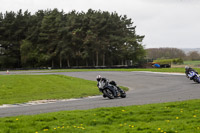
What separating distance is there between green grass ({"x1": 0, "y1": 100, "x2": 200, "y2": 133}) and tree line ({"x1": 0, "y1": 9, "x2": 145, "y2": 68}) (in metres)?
67.4

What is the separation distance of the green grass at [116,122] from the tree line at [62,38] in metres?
67.4

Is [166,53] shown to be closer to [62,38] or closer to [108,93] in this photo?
[62,38]

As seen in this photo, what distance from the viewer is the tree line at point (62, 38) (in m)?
80.3

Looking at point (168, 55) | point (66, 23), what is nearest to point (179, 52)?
point (168, 55)

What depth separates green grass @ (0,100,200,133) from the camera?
7.88 m

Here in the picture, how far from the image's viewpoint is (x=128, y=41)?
81.2 m

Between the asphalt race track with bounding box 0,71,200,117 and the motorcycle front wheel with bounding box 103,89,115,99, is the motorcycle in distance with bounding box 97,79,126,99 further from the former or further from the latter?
the asphalt race track with bounding box 0,71,200,117

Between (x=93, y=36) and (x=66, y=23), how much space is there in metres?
9.90

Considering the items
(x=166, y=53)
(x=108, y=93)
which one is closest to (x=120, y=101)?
(x=108, y=93)

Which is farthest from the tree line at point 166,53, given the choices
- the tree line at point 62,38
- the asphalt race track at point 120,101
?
the asphalt race track at point 120,101

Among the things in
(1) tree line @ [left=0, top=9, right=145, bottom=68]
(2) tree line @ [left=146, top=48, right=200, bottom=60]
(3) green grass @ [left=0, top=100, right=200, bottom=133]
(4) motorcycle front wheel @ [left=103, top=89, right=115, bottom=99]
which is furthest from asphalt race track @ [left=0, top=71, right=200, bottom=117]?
(2) tree line @ [left=146, top=48, right=200, bottom=60]

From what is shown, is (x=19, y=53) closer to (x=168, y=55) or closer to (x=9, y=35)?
(x=9, y=35)

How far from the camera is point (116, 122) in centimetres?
911

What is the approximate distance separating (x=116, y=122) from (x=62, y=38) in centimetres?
7342
